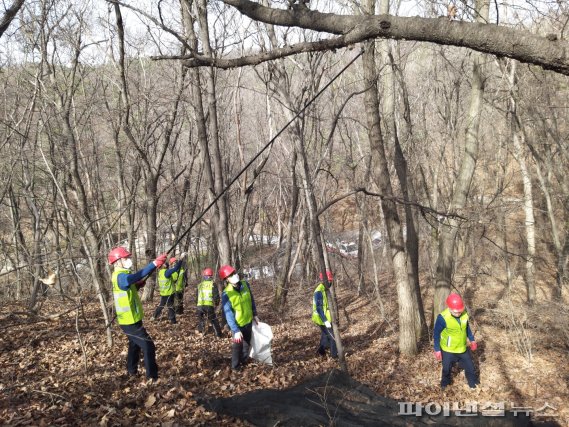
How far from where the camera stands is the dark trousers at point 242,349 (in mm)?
6641

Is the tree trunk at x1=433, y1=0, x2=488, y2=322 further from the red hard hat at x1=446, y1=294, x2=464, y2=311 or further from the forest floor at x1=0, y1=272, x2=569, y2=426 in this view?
the red hard hat at x1=446, y1=294, x2=464, y2=311

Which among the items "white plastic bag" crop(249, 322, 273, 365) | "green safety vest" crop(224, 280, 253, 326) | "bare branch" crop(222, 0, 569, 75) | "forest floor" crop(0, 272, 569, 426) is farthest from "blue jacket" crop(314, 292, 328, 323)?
"bare branch" crop(222, 0, 569, 75)

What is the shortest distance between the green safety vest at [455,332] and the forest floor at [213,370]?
759 millimetres

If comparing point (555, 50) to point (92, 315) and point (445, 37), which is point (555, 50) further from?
point (92, 315)

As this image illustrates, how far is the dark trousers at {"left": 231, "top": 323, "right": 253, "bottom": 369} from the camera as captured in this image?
664 centimetres

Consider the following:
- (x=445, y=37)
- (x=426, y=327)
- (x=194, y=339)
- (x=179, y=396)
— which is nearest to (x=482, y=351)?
(x=426, y=327)

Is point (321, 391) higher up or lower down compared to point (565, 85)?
lower down

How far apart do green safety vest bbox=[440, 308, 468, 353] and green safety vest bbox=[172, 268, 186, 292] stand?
19.9 feet

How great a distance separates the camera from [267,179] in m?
23.7

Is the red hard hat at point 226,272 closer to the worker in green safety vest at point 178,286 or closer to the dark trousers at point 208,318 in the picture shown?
the dark trousers at point 208,318

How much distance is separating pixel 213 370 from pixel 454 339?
Result: 377cm

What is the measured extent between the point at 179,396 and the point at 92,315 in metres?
6.89

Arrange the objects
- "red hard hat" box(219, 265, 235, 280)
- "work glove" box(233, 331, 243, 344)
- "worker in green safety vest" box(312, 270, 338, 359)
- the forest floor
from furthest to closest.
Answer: "worker in green safety vest" box(312, 270, 338, 359) < "red hard hat" box(219, 265, 235, 280) < "work glove" box(233, 331, 243, 344) < the forest floor

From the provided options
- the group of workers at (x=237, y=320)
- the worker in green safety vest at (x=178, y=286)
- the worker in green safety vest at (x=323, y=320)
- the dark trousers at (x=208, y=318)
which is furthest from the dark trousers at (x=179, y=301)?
the worker in green safety vest at (x=323, y=320)
